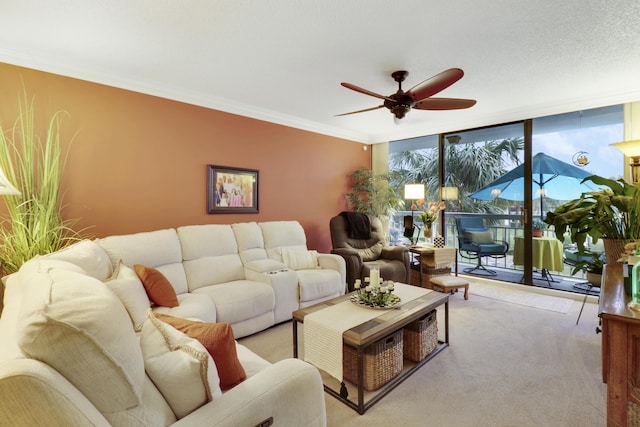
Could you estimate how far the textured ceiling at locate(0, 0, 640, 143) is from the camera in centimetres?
209

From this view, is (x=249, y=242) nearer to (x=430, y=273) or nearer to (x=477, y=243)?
(x=430, y=273)

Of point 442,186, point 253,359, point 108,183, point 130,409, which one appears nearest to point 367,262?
point 442,186

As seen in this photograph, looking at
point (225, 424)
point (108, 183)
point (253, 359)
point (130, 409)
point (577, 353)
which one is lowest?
point (577, 353)

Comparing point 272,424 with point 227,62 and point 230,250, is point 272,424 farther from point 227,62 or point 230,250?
point 227,62

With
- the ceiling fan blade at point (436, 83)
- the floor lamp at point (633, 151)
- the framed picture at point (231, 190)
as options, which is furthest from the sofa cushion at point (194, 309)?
the floor lamp at point (633, 151)

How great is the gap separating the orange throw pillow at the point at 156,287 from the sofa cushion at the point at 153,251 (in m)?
0.32

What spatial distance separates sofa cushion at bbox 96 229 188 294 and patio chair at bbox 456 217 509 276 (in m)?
4.31

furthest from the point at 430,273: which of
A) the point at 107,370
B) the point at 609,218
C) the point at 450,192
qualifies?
the point at 107,370

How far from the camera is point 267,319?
305 centimetres

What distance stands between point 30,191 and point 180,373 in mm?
2522

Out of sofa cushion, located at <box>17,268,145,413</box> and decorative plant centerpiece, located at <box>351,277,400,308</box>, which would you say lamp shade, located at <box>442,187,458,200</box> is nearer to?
decorative plant centerpiece, located at <box>351,277,400,308</box>

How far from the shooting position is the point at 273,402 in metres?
1.12

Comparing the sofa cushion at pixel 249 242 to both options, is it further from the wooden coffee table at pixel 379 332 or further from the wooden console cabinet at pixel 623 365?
the wooden console cabinet at pixel 623 365

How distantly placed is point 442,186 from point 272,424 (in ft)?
16.1
